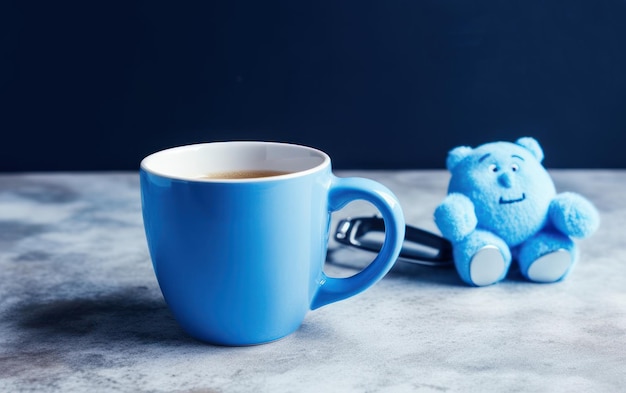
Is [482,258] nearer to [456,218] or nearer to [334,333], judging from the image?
[456,218]

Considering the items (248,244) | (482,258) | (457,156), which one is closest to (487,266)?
(482,258)

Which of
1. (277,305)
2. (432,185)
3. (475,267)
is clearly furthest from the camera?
(432,185)

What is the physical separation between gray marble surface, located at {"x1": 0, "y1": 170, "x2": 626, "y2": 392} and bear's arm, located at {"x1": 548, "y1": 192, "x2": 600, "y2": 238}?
0.06 meters

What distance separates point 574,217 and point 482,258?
0.09 metres

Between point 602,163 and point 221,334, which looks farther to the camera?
point 602,163

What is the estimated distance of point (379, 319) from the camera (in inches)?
25.6

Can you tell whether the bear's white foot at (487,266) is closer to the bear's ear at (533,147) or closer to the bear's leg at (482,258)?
the bear's leg at (482,258)

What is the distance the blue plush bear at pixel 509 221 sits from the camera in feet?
2.33

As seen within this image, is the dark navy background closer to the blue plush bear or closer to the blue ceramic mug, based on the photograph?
the blue plush bear

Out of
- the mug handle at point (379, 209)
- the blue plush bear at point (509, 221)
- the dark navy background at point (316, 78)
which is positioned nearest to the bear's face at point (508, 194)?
the blue plush bear at point (509, 221)

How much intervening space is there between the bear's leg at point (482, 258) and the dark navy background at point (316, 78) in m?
0.49

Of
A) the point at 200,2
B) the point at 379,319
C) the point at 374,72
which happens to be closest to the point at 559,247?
the point at 379,319

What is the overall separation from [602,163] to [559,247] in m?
0.54

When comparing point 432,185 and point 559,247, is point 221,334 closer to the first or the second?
point 559,247
